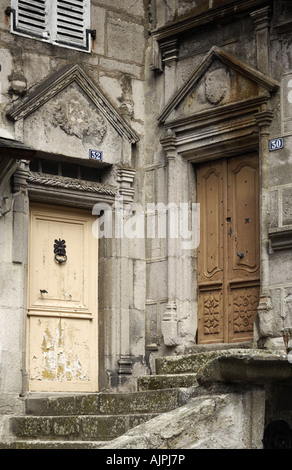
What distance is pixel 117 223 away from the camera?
11336 millimetres

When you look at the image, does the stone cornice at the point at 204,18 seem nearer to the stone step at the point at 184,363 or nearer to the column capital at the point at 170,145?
the column capital at the point at 170,145

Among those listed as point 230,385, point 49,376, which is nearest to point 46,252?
point 49,376

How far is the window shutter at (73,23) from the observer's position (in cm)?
1106

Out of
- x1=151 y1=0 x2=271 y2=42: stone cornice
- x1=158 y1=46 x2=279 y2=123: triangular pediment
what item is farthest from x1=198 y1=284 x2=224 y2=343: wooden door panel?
x1=151 y1=0 x2=271 y2=42: stone cornice

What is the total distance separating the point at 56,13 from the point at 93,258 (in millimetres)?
2741

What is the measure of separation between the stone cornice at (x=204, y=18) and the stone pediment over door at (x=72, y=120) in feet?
3.36

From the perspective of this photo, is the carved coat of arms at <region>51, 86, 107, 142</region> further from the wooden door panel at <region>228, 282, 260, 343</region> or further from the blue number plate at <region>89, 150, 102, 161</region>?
the wooden door panel at <region>228, 282, 260, 343</region>

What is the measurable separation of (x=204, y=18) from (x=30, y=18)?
1.89 m

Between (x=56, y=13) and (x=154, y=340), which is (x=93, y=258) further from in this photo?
(x=56, y=13)

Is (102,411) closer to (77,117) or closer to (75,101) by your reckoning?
(77,117)

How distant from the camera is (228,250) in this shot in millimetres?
10758

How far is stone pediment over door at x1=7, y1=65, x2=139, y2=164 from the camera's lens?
1068 centimetres

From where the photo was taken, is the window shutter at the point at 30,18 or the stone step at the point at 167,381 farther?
the window shutter at the point at 30,18

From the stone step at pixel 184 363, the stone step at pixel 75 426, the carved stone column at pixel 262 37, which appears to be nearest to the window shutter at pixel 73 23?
the carved stone column at pixel 262 37
